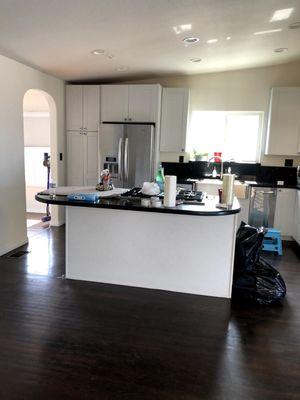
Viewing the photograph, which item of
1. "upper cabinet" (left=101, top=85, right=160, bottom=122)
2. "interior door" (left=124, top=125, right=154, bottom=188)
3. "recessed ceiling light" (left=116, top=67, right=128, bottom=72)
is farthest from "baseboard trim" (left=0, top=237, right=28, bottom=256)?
"recessed ceiling light" (left=116, top=67, right=128, bottom=72)

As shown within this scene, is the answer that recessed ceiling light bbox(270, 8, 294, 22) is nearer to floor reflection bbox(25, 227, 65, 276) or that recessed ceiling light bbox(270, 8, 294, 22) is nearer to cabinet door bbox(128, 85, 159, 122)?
cabinet door bbox(128, 85, 159, 122)

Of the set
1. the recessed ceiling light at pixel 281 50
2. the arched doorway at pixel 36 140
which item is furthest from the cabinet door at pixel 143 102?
the arched doorway at pixel 36 140

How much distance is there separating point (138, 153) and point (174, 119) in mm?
889

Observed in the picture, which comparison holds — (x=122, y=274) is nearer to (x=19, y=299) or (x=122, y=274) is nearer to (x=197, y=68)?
(x=19, y=299)

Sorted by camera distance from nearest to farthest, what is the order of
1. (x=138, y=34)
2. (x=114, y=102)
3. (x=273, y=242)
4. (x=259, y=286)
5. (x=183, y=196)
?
(x=259, y=286) → (x=183, y=196) → (x=138, y=34) → (x=273, y=242) → (x=114, y=102)

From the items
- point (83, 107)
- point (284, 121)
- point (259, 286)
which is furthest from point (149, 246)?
point (284, 121)

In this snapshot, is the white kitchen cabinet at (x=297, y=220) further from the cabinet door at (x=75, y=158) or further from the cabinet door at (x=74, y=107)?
the cabinet door at (x=74, y=107)

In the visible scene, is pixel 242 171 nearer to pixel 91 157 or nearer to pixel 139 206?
pixel 91 157

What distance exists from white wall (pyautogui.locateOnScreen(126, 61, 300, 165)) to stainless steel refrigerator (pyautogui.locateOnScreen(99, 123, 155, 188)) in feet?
3.90

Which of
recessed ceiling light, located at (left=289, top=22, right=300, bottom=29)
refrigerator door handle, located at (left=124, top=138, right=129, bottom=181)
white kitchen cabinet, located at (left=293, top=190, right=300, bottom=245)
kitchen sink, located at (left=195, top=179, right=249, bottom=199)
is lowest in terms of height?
white kitchen cabinet, located at (left=293, top=190, right=300, bottom=245)

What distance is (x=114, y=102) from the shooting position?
190 inches

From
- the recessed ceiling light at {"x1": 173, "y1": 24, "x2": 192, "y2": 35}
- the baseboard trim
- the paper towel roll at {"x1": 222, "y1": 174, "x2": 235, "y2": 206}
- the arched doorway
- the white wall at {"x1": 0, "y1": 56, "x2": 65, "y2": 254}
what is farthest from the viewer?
the arched doorway

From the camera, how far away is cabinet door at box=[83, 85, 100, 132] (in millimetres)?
4859

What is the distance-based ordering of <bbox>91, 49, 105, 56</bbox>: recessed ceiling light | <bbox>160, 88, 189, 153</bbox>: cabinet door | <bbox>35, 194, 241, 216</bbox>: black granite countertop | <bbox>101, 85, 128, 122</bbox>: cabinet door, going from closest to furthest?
<bbox>35, 194, 241, 216</bbox>: black granite countertop → <bbox>91, 49, 105, 56</bbox>: recessed ceiling light → <bbox>101, 85, 128, 122</bbox>: cabinet door → <bbox>160, 88, 189, 153</bbox>: cabinet door
